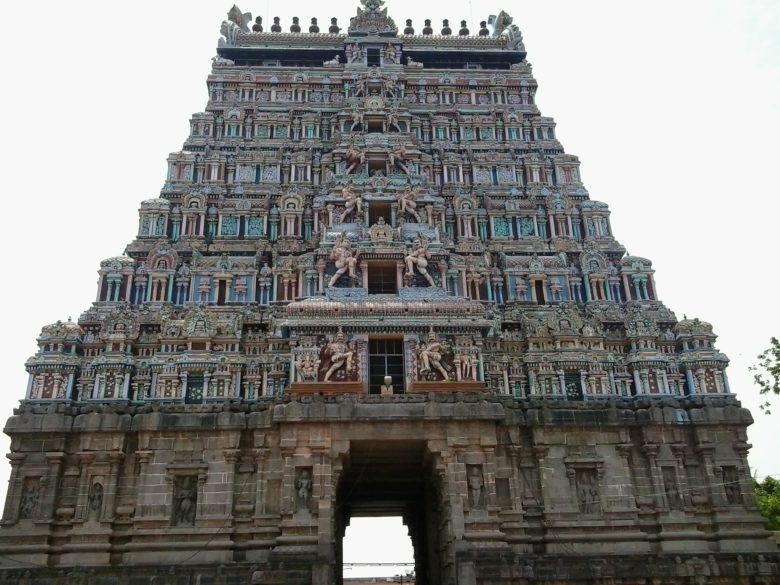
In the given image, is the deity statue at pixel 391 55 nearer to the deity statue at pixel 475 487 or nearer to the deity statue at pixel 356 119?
the deity statue at pixel 356 119

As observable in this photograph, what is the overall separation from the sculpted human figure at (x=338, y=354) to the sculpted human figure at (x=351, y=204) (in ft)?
25.2

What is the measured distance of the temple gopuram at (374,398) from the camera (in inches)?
911

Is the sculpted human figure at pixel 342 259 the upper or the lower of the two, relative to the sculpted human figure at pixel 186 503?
upper

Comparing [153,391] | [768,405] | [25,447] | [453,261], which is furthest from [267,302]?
[768,405]

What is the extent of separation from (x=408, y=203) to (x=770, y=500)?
2691 cm

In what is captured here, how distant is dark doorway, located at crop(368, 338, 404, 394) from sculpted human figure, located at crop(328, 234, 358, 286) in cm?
360

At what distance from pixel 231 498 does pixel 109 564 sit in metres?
4.48

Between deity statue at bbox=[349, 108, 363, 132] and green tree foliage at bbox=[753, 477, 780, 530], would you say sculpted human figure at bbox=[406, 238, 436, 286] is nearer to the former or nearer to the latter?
deity statue at bbox=[349, 108, 363, 132]

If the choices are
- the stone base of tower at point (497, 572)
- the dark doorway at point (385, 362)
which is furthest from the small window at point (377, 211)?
the stone base of tower at point (497, 572)

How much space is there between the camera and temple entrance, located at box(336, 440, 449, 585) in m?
24.9

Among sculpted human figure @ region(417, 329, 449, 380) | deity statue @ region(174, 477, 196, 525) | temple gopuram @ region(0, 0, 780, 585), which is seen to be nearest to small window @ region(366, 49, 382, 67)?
temple gopuram @ region(0, 0, 780, 585)

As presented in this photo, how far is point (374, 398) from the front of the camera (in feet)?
78.7

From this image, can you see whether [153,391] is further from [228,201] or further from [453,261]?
[453,261]

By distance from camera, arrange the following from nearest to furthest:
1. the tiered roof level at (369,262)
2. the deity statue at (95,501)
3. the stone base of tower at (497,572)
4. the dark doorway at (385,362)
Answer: the stone base of tower at (497,572), the deity statue at (95,501), the dark doorway at (385,362), the tiered roof level at (369,262)
